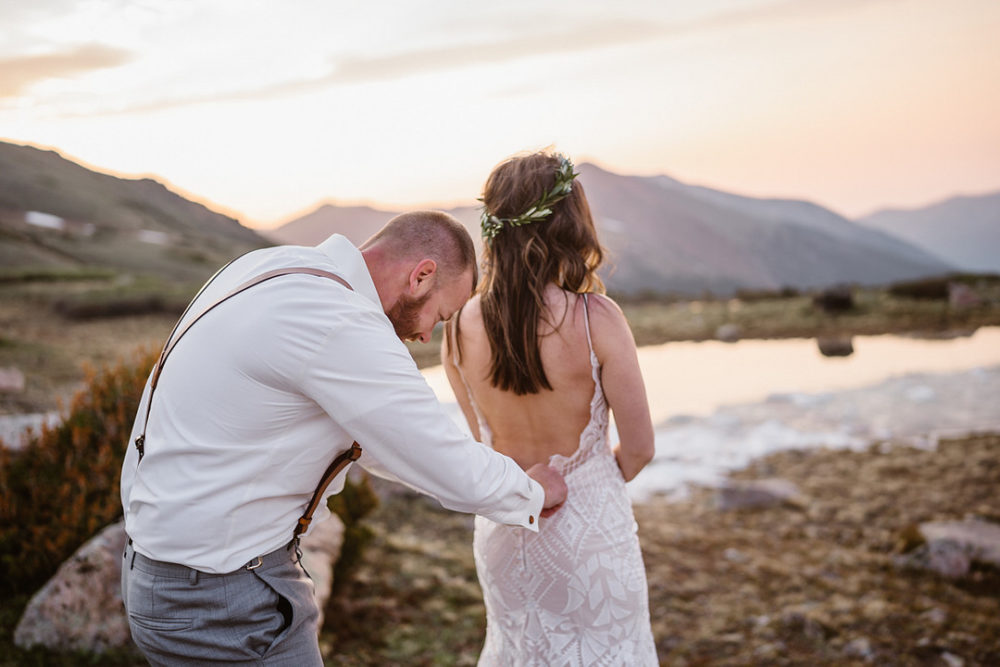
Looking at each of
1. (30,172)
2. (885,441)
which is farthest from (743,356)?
(30,172)

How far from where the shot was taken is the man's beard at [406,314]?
208cm

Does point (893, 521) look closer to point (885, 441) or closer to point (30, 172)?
point (885, 441)

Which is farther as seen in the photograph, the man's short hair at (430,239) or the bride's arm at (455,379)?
the bride's arm at (455,379)

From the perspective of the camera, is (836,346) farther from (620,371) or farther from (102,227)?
(102,227)

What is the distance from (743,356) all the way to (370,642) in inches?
519

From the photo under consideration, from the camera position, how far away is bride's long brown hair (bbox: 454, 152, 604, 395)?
101 inches

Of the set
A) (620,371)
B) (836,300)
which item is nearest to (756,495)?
(620,371)

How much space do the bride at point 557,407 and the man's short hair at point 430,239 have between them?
0.47 meters

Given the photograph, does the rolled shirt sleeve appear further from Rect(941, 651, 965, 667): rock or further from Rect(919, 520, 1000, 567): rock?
Rect(919, 520, 1000, 567): rock

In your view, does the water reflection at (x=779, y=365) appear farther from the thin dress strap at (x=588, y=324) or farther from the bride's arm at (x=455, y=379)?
the thin dress strap at (x=588, y=324)

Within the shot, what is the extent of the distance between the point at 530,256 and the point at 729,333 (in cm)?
1705

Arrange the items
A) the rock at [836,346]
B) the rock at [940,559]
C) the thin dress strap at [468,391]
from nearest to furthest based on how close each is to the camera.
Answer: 1. the thin dress strap at [468,391]
2. the rock at [940,559]
3. the rock at [836,346]

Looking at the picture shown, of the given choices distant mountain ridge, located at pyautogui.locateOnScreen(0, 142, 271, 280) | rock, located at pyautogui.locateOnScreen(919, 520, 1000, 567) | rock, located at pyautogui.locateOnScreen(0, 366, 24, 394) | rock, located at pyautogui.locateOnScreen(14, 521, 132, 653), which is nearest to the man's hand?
rock, located at pyautogui.locateOnScreen(14, 521, 132, 653)

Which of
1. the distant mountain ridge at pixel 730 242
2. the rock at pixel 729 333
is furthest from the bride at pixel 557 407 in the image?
the distant mountain ridge at pixel 730 242
